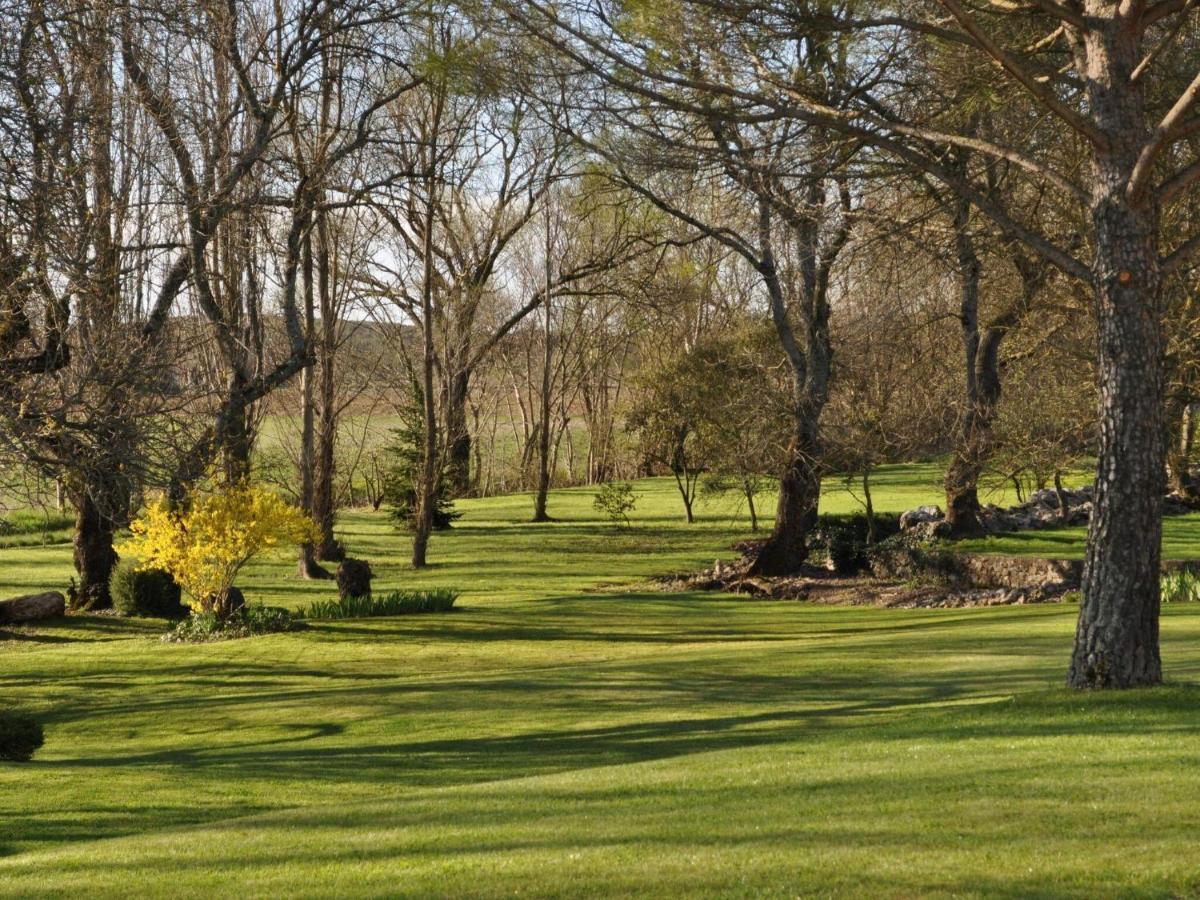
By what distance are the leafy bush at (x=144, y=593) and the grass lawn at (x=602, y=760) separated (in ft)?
2.08

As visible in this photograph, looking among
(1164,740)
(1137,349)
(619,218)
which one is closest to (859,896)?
(1164,740)

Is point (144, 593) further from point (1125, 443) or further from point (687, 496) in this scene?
point (687, 496)

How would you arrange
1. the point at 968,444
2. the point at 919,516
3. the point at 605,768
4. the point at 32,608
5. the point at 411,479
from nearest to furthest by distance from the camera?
the point at 605,768 → the point at 32,608 → the point at 968,444 → the point at 919,516 → the point at 411,479

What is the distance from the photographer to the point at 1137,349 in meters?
10.3

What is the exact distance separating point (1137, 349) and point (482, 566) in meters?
24.3

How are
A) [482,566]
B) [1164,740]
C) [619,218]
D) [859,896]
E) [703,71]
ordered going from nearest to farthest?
1. [859,896]
2. [1164,740]
3. [703,71]
4. [482,566]
5. [619,218]

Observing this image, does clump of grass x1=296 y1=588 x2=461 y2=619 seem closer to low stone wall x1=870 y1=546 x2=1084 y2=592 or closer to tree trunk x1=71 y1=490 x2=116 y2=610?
tree trunk x1=71 y1=490 x2=116 y2=610

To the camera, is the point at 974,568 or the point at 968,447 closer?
the point at 968,447

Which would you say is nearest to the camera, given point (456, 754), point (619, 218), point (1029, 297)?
point (456, 754)

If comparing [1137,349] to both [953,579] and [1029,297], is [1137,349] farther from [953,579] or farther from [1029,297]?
[953,579]

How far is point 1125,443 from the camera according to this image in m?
10.2

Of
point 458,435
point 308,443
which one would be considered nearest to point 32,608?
point 308,443

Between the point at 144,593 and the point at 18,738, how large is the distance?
12.2 metres

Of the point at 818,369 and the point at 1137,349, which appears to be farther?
the point at 818,369
